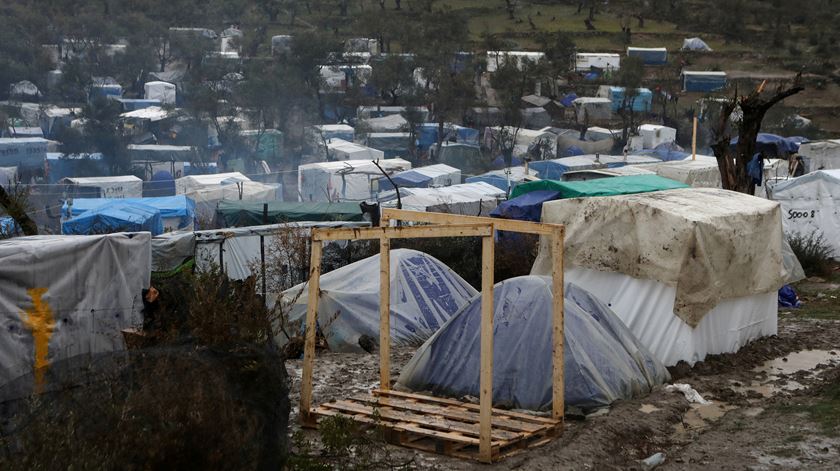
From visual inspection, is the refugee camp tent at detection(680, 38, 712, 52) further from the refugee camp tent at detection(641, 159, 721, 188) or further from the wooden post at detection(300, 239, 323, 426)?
the wooden post at detection(300, 239, 323, 426)

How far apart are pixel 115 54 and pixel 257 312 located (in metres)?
56.6

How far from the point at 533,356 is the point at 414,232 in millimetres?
1828

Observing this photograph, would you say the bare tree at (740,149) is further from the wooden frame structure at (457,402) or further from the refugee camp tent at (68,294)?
the refugee camp tent at (68,294)

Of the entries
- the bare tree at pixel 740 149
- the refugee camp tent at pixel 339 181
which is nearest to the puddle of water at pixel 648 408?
the bare tree at pixel 740 149

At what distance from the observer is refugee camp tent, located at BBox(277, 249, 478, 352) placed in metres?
12.2

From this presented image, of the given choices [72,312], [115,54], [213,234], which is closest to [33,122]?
[115,54]

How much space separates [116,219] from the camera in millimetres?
22797

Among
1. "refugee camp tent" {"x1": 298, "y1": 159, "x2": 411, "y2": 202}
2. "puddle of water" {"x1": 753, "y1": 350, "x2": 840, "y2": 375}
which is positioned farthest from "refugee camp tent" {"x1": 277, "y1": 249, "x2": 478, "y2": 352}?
"refugee camp tent" {"x1": 298, "y1": 159, "x2": 411, "y2": 202}

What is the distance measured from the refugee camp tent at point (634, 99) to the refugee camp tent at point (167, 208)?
87.1ft

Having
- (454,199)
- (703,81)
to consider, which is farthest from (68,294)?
(703,81)

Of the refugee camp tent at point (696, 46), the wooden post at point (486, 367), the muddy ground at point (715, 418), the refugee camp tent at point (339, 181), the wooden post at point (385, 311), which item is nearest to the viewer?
the wooden post at point (486, 367)

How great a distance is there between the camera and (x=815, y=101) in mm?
48312

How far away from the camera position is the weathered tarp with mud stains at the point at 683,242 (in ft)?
32.6

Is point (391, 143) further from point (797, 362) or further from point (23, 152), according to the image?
point (797, 362)
